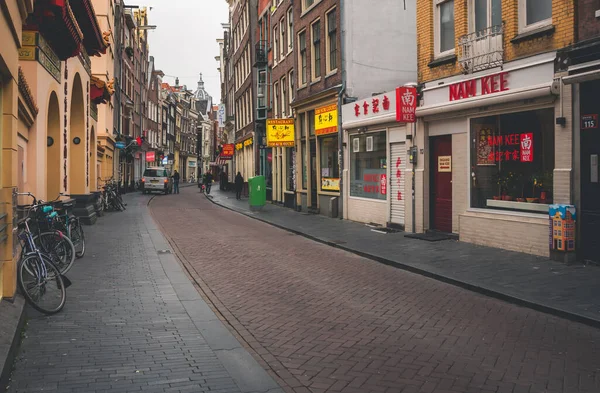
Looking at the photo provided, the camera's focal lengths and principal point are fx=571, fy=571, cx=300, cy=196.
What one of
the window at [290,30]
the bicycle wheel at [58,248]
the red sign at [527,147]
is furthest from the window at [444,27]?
the window at [290,30]

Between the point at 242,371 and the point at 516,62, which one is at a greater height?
the point at 516,62

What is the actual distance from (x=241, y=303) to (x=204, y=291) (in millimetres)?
1033

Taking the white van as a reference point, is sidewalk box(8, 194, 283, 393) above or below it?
below

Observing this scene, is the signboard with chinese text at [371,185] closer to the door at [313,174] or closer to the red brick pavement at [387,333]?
the door at [313,174]

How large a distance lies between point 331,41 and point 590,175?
13.1 meters

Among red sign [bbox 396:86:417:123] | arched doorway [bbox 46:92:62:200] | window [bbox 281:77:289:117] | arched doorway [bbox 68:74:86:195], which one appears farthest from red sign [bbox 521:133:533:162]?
window [bbox 281:77:289:117]

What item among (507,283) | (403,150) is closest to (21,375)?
(507,283)

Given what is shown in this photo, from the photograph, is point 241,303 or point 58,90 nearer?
point 241,303

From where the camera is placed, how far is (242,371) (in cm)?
490

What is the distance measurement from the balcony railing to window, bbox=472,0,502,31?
9.3 inches

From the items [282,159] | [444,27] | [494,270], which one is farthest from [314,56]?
[494,270]

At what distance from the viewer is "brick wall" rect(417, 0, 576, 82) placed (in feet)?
33.8

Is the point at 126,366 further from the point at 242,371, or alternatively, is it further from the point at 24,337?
the point at 24,337

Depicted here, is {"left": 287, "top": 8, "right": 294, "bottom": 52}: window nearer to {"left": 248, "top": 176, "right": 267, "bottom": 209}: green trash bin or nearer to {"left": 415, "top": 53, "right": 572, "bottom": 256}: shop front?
{"left": 248, "top": 176, "right": 267, "bottom": 209}: green trash bin
